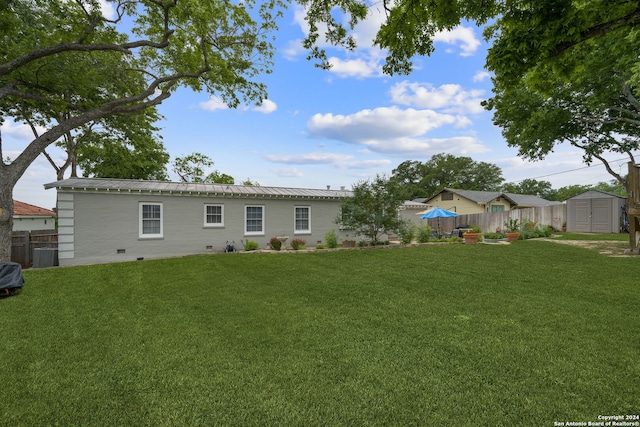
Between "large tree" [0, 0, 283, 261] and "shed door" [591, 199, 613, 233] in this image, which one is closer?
"large tree" [0, 0, 283, 261]

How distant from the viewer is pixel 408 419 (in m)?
2.16

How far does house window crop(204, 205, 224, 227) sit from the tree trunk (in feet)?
19.1

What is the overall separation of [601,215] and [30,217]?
127 ft

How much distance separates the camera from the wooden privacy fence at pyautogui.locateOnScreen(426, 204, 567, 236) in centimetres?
2096

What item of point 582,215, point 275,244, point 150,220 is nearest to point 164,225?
point 150,220

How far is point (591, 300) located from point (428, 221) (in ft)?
69.1

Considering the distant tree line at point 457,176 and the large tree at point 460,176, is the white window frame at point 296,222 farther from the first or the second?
the large tree at point 460,176

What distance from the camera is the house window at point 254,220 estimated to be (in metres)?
13.3

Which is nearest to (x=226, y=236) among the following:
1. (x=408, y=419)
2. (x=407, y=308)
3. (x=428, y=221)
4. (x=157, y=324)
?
(x=157, y=324)

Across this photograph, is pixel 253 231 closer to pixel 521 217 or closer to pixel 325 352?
pixel 325 352

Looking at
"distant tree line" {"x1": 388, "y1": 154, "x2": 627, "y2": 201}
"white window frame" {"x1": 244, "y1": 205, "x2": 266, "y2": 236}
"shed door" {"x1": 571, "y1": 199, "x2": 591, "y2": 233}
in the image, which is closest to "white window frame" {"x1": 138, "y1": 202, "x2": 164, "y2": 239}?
"white window frame" {"x1": 244, "y1": 205, "x2": 266, "y2": 236}

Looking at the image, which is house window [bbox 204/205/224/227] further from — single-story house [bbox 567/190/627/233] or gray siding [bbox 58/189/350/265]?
single-story house [bbox 567/190/627/233]

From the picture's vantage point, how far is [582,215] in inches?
762

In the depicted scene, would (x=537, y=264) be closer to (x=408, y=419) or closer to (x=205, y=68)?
(x=408, y=419)
